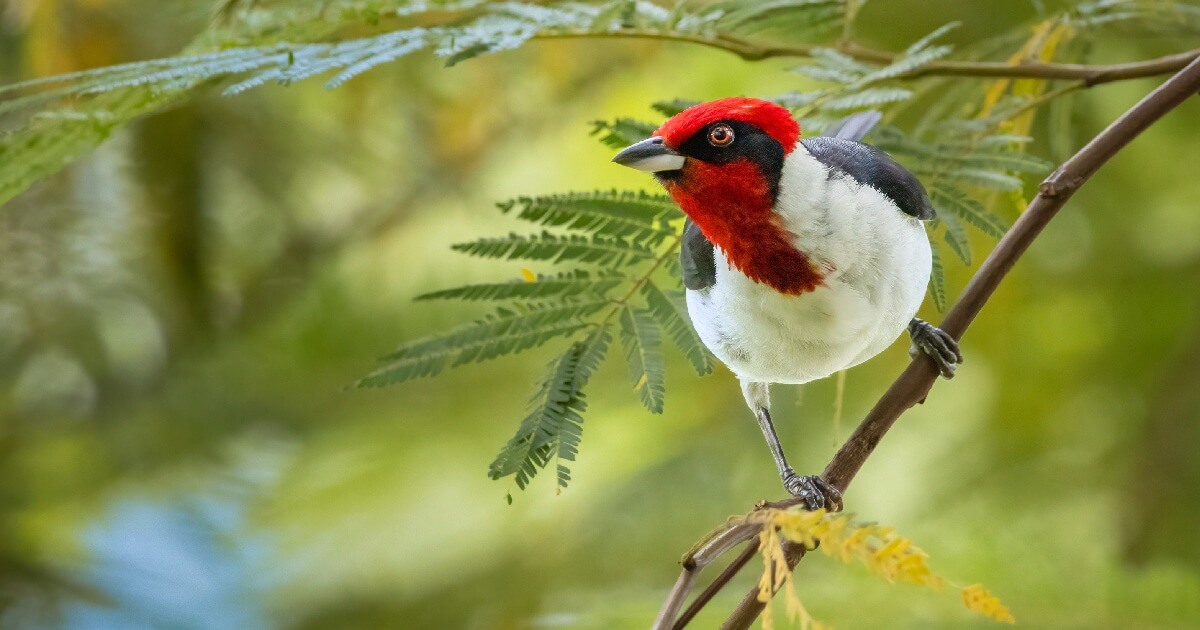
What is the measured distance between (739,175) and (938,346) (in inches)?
9.6

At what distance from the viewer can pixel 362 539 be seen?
1945 millimetres

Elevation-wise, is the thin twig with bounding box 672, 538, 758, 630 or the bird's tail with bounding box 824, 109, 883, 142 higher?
the bird's tail with bounding box 824, 109, 883, 142

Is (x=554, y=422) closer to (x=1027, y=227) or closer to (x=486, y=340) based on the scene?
(x=486, y=340)

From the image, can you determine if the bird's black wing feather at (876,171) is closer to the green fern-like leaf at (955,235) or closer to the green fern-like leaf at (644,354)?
the green fern-like leaf at (955,235)

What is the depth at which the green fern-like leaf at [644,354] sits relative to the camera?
768mm

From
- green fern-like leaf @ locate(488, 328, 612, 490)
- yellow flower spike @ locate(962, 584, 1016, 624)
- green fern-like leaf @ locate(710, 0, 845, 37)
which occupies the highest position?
green fern-like leaf @ locate(710, 0, 845, 37)

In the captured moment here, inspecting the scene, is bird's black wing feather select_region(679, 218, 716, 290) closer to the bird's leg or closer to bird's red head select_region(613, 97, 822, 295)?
bird's red head select_region(613, 97, 822, 295)

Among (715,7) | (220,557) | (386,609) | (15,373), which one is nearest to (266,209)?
(15,373)

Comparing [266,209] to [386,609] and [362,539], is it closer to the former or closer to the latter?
[362,539]

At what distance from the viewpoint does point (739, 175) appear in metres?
0.79

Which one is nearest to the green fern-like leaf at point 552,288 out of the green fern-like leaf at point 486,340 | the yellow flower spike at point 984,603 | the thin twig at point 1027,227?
the green fern-like leaf at point 486,340

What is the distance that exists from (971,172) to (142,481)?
164cm

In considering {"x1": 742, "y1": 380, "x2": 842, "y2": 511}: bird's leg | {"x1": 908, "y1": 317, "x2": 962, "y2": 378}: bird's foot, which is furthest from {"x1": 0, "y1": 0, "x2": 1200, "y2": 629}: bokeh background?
{"x1": 908, "y1": 317, "x2": 962, "y2": 378}: bird's foot

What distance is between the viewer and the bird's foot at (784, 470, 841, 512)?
2.42 feet
